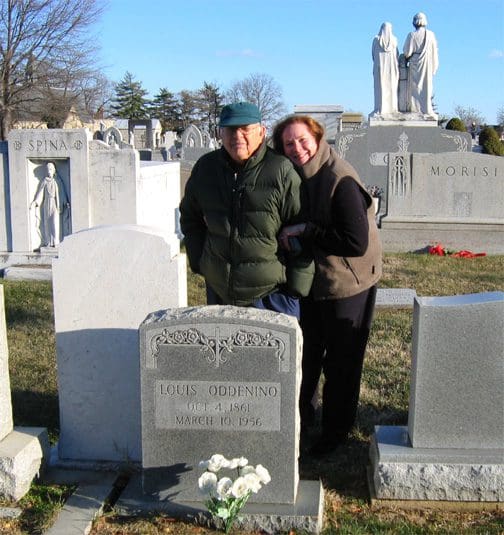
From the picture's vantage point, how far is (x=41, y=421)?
4.57 m

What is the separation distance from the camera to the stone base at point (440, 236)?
11039mm

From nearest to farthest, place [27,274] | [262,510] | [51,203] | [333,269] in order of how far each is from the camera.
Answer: [262,510] < [333,269] < [27,274] < [51,203]

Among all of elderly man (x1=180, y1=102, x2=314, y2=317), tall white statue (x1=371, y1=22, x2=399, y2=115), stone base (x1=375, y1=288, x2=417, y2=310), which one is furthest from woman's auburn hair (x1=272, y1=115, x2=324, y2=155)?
tall white statue (x1=371, y1=22, x2=399, y2=115)

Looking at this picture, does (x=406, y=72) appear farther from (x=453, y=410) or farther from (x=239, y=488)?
(x=239, y=488)

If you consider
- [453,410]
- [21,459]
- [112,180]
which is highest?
[112,180]

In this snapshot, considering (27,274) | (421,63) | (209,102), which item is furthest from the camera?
(209,102)

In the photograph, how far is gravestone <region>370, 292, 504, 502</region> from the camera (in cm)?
340

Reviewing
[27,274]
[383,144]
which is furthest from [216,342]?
[383,144]

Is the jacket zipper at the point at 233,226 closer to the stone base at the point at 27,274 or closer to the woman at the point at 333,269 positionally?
the woman at the point at 333,269

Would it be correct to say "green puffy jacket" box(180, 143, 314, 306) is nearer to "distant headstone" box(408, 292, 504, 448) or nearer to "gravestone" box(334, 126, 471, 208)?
"distant headstone" box(408, 292, 504, 448)

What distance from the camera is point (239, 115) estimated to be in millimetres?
3283

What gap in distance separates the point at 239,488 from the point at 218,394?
454 millimetres

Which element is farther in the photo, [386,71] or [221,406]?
[386,71]

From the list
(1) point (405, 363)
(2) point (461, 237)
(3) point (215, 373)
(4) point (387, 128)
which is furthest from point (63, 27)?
(3) point (215, 373)
